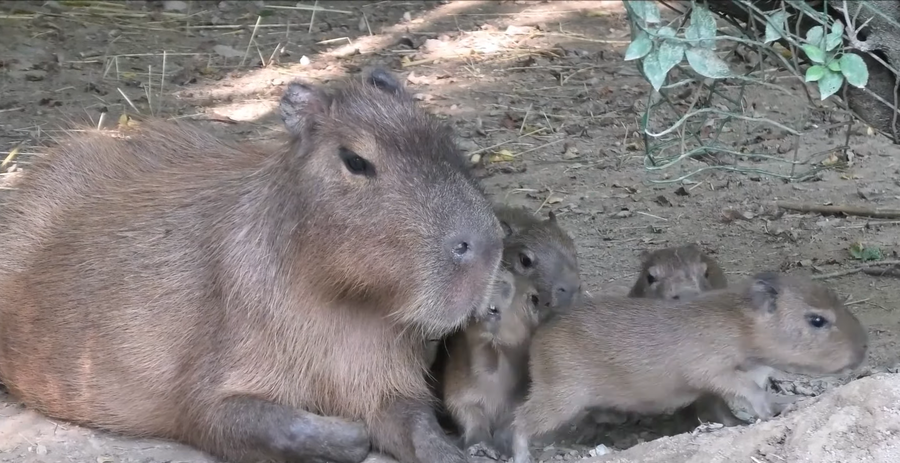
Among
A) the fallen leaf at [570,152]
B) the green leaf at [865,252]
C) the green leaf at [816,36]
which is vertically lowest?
the fallen leaf at [570,152]

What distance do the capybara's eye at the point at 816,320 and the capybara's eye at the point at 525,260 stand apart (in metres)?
1.09

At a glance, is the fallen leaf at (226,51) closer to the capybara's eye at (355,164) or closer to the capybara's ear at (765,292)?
the capybara's eye at (355,164)

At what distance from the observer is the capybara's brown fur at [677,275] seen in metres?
3.79

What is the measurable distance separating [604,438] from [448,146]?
1.13 m

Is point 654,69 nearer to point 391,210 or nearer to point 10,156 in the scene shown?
point 391,210

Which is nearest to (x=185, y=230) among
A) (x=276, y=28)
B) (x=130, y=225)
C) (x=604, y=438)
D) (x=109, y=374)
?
(x=130, y=225)

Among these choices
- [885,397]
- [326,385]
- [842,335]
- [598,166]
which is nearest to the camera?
[885,397]

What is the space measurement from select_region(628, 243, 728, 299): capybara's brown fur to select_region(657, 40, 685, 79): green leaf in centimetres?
119

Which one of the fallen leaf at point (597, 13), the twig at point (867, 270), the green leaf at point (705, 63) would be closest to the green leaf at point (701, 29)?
the green leaf at point (705, 63)

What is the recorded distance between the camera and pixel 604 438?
3.61 meters

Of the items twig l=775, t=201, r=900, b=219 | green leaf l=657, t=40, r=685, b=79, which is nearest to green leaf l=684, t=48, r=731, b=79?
green leaf l=657, t=40, r=685, b=79

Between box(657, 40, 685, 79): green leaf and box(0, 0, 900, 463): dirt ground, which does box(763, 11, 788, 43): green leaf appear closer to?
box(657, 40, 685, 79): green leaf

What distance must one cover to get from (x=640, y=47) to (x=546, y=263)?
1.38m

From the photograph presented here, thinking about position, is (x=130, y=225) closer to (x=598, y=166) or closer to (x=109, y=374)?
(x=109, y=374)
